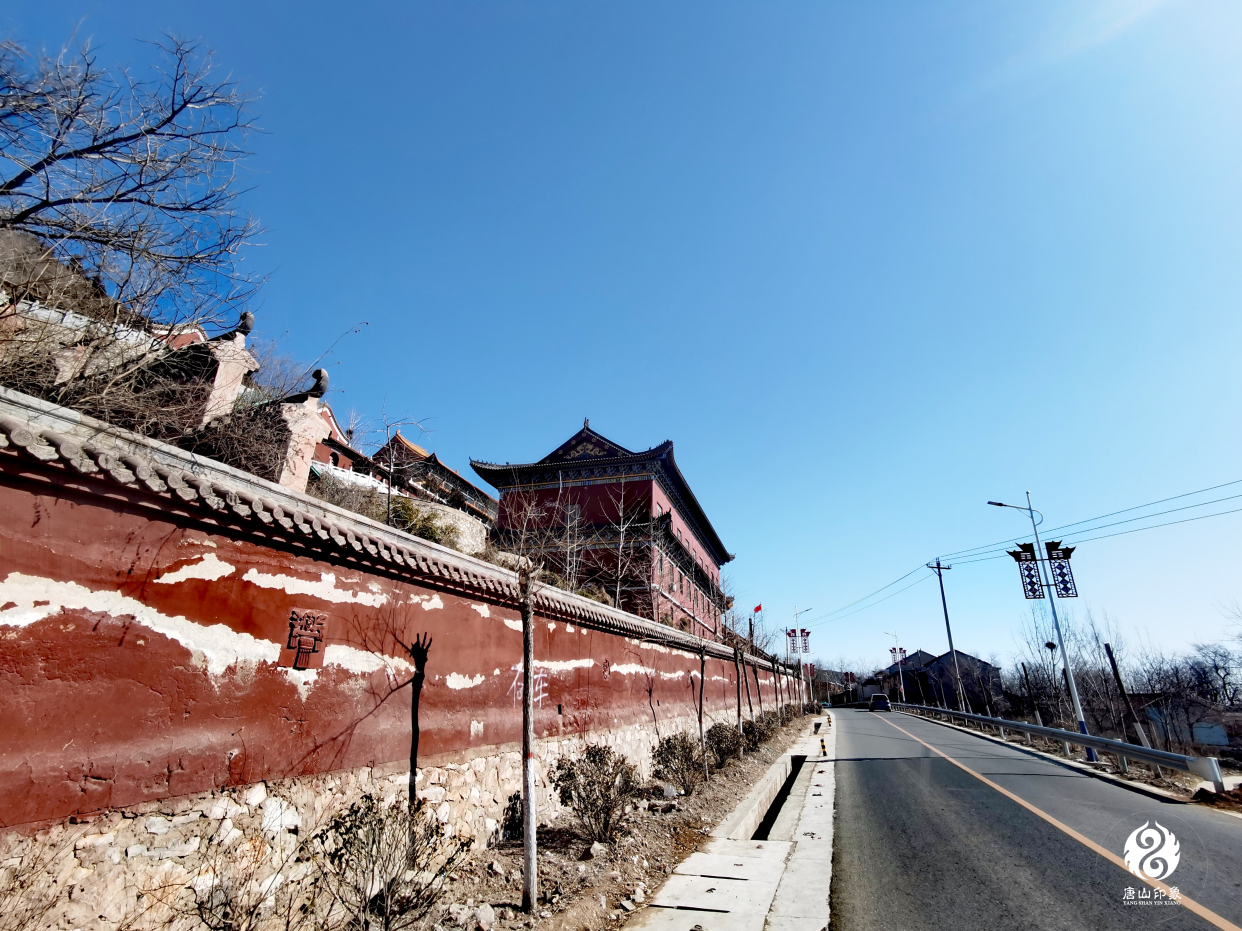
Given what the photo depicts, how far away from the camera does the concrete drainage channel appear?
458cm

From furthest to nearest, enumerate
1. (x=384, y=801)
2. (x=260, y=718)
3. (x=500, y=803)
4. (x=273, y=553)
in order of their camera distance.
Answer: (x=500, y=803), (x=384, y=801), (x=273, y=553), (x=260, y=718)

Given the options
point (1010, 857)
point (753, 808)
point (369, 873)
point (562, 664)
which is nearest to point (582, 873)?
point (369, 873)

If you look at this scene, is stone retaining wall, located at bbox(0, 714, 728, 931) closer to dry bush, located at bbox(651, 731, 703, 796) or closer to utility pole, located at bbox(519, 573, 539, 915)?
utility pole, located at bbox(519, 573, 539, 915)

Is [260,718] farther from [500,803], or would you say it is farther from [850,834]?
[850,834]

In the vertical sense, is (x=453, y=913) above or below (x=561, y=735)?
below

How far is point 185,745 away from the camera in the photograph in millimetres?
3643

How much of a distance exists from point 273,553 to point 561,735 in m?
5.33

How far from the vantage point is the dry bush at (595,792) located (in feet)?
21.0

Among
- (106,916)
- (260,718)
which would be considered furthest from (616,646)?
(106,916)

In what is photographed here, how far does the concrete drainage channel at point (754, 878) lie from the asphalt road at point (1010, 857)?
26cm

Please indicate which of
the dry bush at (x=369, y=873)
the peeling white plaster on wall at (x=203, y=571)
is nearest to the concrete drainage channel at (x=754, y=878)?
the dry bush at (x=369, y=873)

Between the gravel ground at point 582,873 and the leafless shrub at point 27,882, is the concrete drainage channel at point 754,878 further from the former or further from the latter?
the leafless shrub at point 27,882

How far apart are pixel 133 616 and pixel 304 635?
1266mm

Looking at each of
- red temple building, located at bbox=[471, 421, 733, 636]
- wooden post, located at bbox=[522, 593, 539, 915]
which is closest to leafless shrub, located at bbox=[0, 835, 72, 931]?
wooden post, located at bbox=[522, 593, 539, 915]
